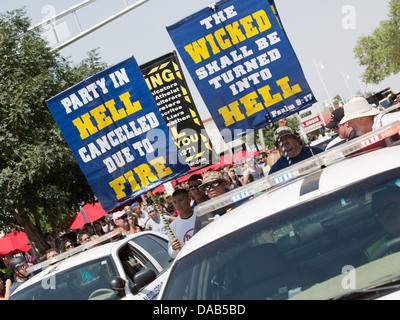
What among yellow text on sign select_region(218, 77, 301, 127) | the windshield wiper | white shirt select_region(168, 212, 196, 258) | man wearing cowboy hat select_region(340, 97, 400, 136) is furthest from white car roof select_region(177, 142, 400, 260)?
yellow text on sign select_region(218, 77, 301, 127)

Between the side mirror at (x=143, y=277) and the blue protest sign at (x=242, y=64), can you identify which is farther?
the blue protest sign at (x=242, y=64)

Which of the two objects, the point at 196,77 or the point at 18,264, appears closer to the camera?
the point at 196,77

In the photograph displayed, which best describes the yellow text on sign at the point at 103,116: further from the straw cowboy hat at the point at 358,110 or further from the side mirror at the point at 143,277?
the side mirror at the point at 143,277

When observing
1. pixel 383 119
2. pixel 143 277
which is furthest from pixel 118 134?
pixel 383 119

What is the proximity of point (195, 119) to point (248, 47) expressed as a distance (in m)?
2.01

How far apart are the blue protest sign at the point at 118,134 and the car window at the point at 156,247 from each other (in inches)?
35.3

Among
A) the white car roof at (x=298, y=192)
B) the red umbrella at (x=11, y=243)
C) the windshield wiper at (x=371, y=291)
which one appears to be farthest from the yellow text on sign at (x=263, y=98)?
the red umbrella at (x=11, y=243)

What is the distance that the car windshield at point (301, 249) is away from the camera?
3.42 m

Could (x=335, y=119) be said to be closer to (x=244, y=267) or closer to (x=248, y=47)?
(x=248, y=47)

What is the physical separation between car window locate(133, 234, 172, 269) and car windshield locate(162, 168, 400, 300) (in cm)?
412

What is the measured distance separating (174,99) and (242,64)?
2135mm

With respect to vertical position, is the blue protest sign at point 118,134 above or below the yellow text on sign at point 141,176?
above

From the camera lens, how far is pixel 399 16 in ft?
207
